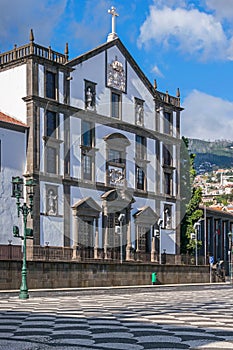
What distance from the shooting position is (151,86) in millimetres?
53531

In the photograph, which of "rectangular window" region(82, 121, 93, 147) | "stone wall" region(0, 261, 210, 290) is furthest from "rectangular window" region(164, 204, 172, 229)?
"rectangular window" region(82, 121, 93, 147)

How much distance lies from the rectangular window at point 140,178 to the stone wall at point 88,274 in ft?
23.5

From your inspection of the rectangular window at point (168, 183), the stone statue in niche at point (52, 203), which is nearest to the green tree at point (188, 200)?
the rectangular window at point (168, 183)

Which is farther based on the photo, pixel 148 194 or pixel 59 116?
pixel 148 194

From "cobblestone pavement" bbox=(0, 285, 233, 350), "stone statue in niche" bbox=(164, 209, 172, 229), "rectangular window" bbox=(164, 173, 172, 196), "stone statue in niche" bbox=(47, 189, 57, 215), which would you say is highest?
"rectangular window" bbox=(164, 173, 172, 196)

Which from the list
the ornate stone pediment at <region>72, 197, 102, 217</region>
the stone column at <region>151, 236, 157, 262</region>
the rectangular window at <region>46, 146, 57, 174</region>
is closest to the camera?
the rectangular window at <region>46, 146, 57, 174</region>

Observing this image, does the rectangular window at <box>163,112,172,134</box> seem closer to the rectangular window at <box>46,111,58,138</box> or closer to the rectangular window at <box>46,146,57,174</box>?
the rectangular window at <box>46,111,58,138</box>

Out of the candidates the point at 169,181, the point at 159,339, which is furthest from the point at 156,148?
the point at 159,339

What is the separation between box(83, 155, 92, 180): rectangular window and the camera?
4616 cm

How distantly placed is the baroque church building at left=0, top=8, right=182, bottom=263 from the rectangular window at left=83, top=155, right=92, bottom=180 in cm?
7

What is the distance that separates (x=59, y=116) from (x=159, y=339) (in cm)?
3527

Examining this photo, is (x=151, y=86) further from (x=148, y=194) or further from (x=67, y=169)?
(x=67, y=169)

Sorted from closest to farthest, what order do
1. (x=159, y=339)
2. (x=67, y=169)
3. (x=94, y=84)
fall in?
(x=159, y=339), (x=67, y=169), (x=94, y=84)

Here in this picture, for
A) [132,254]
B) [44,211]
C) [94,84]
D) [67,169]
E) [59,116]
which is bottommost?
[132,254]
